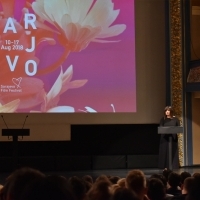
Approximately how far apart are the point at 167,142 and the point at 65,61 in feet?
8.34

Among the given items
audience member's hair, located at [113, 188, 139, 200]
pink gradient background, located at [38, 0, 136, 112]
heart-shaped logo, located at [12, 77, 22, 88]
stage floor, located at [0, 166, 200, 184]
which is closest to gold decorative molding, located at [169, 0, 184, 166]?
stage floor, located at [0, 166, 200, 184]

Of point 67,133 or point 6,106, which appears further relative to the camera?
point 67,133

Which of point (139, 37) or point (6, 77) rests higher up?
point (139, 37)

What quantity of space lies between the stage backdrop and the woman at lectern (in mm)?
891

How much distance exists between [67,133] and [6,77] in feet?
5.96

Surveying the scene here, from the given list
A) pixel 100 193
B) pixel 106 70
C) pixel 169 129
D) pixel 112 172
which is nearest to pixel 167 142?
pixel 169 129

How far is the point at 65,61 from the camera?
9.84m

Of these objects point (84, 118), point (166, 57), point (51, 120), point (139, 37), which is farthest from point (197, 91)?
point (51, 120)

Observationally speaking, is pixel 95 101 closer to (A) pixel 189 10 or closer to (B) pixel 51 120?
(B) pixel 51 120

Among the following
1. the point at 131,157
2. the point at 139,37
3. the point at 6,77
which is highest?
the point at 139,37

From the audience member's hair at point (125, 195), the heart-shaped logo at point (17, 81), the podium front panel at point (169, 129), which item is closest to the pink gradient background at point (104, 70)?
the heart-shaped logo at point (17, 81)

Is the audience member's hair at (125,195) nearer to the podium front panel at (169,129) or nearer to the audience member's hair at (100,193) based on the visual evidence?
the audience member's hair at (100,193)

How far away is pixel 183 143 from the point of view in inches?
425

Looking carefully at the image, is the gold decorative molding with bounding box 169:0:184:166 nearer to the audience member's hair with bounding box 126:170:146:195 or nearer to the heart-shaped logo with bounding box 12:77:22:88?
the heart-shaped logo with bounding box 12:77:22:88
